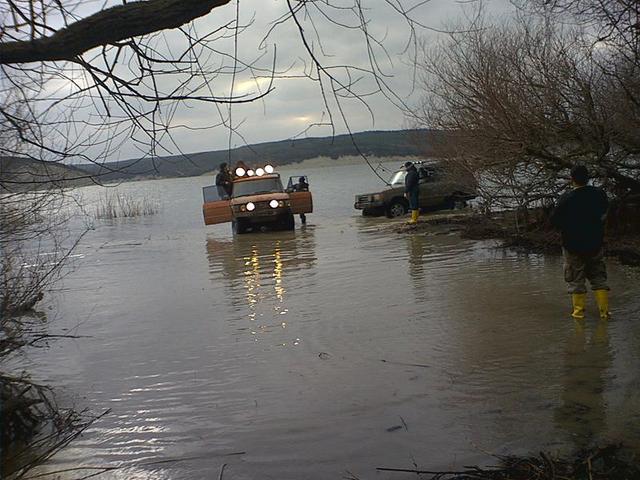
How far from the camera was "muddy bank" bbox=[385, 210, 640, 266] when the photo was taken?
13.7 meters

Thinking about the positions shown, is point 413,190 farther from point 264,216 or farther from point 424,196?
point 264,216

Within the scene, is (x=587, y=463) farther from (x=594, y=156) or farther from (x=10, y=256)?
(x=594, y=156)

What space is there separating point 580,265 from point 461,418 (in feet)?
11.9

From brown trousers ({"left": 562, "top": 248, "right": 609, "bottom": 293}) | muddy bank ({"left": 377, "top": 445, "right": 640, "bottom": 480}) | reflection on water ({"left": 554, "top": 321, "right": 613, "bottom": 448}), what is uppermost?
brown trousers ({"left": 562, "top": 248, "right": 609, "bottom": 293})

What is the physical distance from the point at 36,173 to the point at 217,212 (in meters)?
18.6

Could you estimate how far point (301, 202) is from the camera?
25281 millimetres

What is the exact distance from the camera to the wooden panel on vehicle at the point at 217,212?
23.5 meters

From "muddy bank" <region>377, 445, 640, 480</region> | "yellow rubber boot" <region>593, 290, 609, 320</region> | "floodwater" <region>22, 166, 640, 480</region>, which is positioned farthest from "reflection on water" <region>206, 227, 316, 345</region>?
"muddy bank" <region>377, 445, 640, 480</region>

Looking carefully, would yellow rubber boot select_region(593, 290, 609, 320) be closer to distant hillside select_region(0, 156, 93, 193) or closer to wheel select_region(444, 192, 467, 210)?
distant hillside select_region(0, 156, 93, 193)

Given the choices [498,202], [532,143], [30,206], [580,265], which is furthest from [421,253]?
[30,206]

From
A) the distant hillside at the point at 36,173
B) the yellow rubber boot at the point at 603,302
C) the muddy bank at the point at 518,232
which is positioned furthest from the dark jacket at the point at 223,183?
the distant hillside at the point at 36,173

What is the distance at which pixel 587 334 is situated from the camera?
8164mm

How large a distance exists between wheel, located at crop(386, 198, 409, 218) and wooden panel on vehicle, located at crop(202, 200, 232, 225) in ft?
23.8

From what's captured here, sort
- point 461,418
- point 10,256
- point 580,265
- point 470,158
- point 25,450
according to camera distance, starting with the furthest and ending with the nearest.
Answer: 1. point 470,158
2. point 580,265
3. point 10,256
4. point 25,450
5. point 461,418
